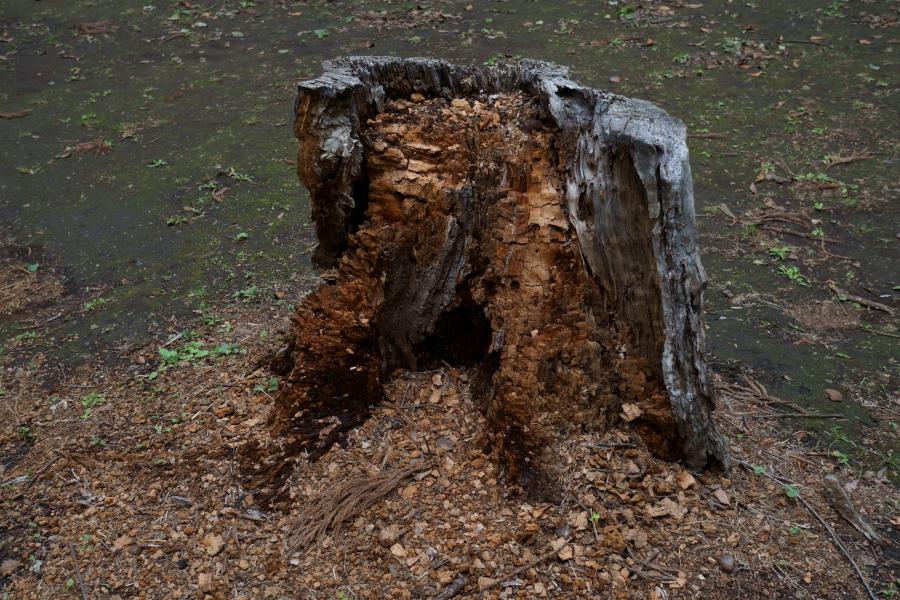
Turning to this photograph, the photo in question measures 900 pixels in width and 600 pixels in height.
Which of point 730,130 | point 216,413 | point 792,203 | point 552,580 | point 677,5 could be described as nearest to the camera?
point 552,580

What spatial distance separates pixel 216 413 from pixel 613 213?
7.18 ft

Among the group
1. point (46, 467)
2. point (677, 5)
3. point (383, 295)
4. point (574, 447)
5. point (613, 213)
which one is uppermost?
point (677, 5)

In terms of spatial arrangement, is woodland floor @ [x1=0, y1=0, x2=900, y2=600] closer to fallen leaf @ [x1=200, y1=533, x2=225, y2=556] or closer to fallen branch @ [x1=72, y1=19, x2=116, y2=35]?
fallen leaf @ [x1=200, y1=533, x2=225, y2=556]

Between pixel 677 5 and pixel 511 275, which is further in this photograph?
pixel 677 5

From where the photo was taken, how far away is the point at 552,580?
2244mm

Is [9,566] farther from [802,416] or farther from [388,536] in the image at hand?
[802,416]

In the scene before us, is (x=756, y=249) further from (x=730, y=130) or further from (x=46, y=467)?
(x=46, y=467)

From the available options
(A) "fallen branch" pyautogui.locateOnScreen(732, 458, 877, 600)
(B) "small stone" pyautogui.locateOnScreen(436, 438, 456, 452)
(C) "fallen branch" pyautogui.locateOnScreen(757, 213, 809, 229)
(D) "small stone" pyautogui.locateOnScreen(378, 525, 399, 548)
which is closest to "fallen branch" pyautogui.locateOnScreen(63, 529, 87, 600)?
(D) "small stone" pyautogui.locateOnScreen(378, 525, 399, 548)

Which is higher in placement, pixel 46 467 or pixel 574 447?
pixel 574 447

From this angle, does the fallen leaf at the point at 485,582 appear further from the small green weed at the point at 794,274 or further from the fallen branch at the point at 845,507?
the small green weed at the point at 794,274

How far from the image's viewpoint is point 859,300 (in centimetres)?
418

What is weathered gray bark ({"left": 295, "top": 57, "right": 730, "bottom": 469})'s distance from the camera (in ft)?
7.20

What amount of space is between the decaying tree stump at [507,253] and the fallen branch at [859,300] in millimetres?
2405

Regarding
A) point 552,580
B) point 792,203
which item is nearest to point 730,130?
point 792,203
